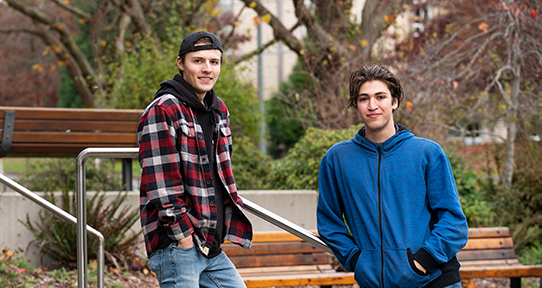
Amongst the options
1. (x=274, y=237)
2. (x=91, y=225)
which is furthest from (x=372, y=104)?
(x=91, y=225)

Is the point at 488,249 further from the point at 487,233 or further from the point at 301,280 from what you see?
the point at 301,280

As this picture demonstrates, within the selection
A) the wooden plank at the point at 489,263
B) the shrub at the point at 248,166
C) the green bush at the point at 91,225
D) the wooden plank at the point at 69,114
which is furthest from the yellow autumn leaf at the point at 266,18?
the wooden plank at the point at 489,263

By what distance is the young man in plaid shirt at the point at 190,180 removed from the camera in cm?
204

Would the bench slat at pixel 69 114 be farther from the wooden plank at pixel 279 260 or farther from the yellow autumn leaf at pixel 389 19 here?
the yellow autumn leaf at pixel 389 19

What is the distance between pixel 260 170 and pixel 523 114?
3385mm

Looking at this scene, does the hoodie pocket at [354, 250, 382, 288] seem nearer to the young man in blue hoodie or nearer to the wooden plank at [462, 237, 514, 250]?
the young man in blue hoodie

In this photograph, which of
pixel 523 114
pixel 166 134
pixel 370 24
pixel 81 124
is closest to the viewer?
pixel 166 134

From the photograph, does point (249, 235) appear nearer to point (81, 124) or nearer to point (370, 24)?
point (81, 124)

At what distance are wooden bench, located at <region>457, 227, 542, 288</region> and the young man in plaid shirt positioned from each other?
2.89m

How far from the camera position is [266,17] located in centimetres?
870

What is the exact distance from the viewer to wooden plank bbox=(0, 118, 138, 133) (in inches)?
214

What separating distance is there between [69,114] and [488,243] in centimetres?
429

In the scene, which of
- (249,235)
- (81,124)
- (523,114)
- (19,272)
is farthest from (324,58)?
(249,235)

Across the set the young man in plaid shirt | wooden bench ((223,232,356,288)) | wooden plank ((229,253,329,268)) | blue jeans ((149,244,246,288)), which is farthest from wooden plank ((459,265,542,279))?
blue jeans ((149,244,246,288))
